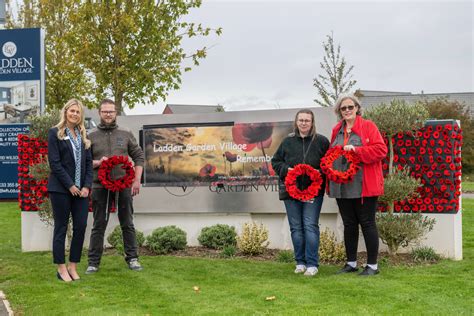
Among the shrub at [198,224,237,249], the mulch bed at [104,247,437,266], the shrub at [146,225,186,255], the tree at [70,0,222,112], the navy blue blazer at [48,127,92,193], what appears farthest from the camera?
the tree at [70,0,222,112]

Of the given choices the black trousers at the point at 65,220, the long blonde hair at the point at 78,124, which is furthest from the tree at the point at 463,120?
the black trousers at the point at 65,220

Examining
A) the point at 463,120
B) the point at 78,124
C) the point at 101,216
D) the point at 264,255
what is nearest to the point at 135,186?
the point at 101,216

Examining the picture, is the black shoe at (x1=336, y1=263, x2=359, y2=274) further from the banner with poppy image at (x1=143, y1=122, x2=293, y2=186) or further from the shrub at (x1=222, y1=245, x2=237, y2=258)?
the banner with poppy image at (x1=143, y1=122, x2=293, y2=186)

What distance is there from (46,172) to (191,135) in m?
2.26

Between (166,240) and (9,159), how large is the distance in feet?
36.5

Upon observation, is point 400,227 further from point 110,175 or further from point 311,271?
point 110,175

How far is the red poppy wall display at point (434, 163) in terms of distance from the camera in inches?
325

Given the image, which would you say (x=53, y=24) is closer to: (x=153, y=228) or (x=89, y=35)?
(x=89, y=35)

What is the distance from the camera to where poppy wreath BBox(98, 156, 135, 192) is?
Answer: 7.27 m

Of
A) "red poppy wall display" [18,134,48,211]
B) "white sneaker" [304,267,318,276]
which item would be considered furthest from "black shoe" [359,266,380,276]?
"red poppy wall display" [18,134,48,211]

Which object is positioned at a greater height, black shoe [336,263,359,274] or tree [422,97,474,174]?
tree [422,97,474,174]

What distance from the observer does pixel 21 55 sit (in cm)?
1809

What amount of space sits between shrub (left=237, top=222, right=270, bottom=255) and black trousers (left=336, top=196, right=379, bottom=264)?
1857 mm

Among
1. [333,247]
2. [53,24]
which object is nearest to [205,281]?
[333,247]
